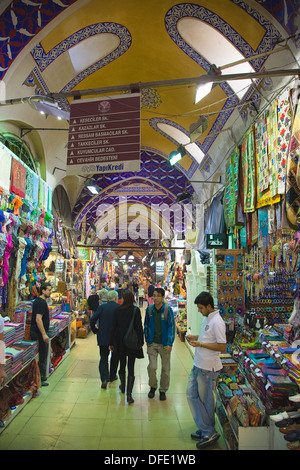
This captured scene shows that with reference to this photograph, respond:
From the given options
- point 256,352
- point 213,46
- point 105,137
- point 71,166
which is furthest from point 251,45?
point 256,352

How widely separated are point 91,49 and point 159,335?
4.44 m

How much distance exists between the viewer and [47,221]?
6.21 meters

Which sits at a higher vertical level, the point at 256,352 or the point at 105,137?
the point at 105,137

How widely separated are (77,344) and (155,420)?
4368mm

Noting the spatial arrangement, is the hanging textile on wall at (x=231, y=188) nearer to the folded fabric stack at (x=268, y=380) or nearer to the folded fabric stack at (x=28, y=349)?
the folded fabric stack at (x=268, y=380)

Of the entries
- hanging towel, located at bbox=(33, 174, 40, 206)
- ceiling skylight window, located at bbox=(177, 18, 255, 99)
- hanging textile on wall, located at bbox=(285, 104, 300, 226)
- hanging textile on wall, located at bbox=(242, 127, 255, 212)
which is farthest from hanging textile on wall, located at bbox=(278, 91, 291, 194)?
hanging towel, located at bbox=(33, 174, 40, 206)

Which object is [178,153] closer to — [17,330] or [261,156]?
[261,156]

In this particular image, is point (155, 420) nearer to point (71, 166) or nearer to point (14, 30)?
point (71, 166)

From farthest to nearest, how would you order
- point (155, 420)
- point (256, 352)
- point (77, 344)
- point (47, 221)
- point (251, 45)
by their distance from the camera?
1. point (77, 344)
2. point (47, 221)
3. point (251, 45)
4. point (155, 420)
5. point (256, 352)

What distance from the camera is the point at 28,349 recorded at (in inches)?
153

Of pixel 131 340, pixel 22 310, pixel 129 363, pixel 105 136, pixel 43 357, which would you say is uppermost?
pixel 105 136

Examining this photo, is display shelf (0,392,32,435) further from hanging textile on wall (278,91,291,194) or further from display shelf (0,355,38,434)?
hanging textile on wall (278,91,291,194)

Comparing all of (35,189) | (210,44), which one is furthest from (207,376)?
(210,44)

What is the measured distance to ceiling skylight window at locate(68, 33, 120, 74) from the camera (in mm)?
4788
